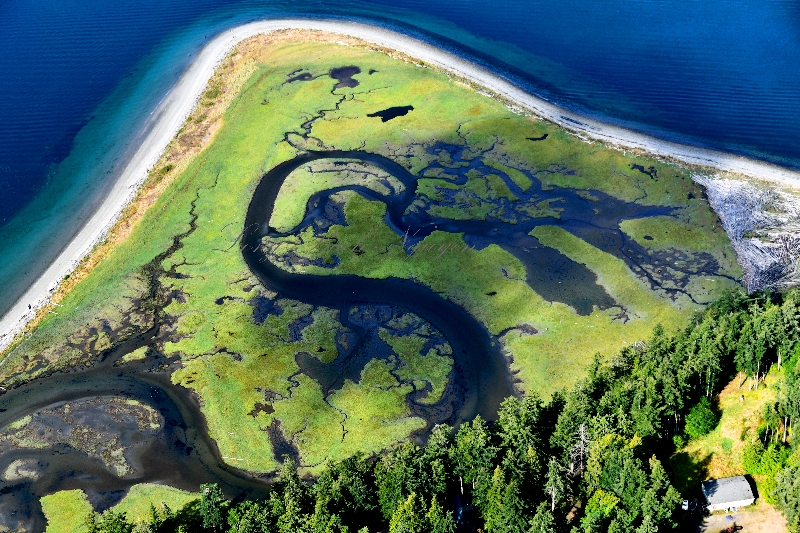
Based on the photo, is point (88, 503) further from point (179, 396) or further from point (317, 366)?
point (317, 366)

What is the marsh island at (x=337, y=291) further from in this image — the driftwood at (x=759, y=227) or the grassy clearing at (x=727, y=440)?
the grassy clearing at (x=727, y=440)

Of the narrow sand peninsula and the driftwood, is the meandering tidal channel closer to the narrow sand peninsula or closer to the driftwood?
the driftwood

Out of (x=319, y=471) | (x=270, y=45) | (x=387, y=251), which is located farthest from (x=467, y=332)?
(x=270, y=45)

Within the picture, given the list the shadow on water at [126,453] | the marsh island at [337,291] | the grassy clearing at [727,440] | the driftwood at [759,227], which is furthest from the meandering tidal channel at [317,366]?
the grassy clearing at [727,440]

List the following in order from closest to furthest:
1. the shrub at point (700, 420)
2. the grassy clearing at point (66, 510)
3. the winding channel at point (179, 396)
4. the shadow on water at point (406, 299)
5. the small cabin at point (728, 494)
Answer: the small cabin at point (728, 494) → the grassy clearing at point (66, 510) → the shrub at point (700, 420) → the winding channel at point (179, 396) → the shadow on water at point (406, 299)

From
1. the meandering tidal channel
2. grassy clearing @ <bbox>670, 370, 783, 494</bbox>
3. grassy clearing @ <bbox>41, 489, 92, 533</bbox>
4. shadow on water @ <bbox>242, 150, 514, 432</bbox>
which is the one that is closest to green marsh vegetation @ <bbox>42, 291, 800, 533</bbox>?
grassy clearing @ <bbox>670, 370, 783, 494</bbox>

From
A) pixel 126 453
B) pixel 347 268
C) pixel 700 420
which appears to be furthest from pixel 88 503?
pixel 700 420
